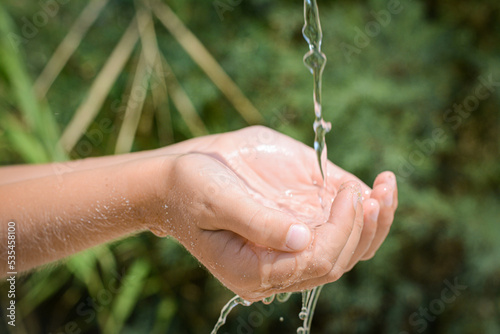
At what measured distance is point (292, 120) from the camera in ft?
7.32

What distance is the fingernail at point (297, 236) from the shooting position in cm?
93

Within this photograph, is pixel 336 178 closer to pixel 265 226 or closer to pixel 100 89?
pixel 265 226

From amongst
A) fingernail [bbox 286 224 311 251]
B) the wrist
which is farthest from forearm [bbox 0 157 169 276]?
fingernail [bbox 286 224 311 251]

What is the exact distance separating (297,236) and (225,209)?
0.47ft

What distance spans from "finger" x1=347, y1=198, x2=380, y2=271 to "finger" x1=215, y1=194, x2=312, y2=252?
0.22 m

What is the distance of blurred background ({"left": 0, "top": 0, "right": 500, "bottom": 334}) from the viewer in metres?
2.18

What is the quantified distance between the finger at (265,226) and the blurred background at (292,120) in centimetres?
125

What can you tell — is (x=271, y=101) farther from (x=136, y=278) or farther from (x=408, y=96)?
(x=136, y=278)

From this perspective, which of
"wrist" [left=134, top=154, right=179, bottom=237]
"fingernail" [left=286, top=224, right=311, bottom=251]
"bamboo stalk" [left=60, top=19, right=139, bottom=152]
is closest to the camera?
"fingernail" [left=286, top=224, right=311, bottom=251]

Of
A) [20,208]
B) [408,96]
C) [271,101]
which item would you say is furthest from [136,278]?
[408,96]

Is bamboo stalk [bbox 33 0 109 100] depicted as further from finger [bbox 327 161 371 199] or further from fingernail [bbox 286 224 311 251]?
fingernail [bbox 286 224 311 251]

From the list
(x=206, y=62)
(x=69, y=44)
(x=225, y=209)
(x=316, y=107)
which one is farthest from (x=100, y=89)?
(x=225, y=209)

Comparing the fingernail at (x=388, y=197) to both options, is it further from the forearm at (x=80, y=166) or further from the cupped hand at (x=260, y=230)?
the forearm at (x=80, y=166)

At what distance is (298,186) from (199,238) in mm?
386
